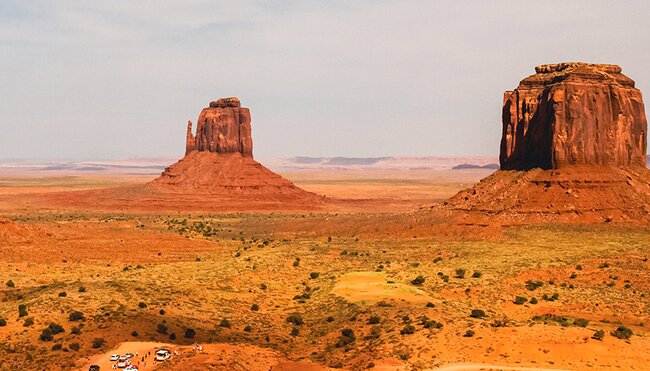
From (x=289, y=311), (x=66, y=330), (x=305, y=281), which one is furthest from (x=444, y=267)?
(x=66, y=330)

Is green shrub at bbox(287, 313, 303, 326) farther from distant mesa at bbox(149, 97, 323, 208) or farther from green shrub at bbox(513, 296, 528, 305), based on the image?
distant mesa at bbox(149, 97, 323, 208)

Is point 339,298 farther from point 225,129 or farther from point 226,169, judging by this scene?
point 225,129

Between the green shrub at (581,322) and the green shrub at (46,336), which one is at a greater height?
the green shrub at (46,336)

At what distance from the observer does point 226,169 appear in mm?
161875

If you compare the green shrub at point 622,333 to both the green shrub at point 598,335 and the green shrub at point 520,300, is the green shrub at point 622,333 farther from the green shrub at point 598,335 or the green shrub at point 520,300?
the green shrub at point 520,300

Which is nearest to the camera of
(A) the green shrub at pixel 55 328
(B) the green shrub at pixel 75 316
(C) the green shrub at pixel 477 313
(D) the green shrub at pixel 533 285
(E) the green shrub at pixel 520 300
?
(A) the green shrub at pixel 55 328

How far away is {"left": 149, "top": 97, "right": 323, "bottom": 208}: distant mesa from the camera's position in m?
156

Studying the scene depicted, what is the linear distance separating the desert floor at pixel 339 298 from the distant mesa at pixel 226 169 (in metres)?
61.2

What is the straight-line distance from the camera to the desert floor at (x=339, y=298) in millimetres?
37969

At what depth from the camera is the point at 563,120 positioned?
3334 inches

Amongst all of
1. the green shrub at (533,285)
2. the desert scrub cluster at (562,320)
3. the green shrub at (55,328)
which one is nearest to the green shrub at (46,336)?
the green shrub at (55,328)

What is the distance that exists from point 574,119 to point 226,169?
93879mm

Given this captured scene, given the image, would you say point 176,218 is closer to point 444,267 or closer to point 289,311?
point 444,267

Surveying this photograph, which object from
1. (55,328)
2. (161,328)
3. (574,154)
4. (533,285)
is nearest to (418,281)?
(533,285)
